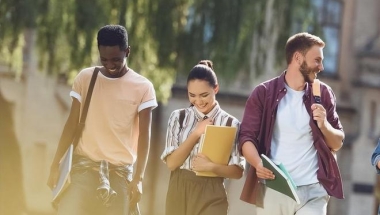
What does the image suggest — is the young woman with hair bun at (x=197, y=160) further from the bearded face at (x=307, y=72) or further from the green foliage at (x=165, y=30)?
the green foliage at (x=165, y=30)

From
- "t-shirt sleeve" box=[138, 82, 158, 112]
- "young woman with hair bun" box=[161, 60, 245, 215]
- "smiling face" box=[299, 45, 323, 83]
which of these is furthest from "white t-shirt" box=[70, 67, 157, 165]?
"smiling face" box=[299, 45, 323, 83]

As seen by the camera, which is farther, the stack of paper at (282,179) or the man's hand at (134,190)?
the man's hand at (134,190)

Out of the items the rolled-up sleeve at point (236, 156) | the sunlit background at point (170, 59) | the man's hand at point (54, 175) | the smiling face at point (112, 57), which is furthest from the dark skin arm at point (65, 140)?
the sunlit background at point (170, 59)

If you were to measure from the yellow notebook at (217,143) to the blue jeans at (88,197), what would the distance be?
504 millimetres

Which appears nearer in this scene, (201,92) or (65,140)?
(201,92)

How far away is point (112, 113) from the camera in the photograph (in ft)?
24.6

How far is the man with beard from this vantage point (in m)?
7.03

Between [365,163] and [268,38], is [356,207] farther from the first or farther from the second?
[268,38]

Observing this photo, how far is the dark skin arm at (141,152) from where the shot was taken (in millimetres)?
7492

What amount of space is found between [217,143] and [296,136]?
20.0 inches

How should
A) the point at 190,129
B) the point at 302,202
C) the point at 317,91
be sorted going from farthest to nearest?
1. the point at 190,129
2. the point at 317,91
3. the point at 302,202

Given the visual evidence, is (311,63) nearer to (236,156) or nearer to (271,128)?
(271,128)

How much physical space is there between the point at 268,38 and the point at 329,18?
22.5 ft

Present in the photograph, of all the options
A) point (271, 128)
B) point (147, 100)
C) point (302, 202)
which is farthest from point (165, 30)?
point (302, 202)
